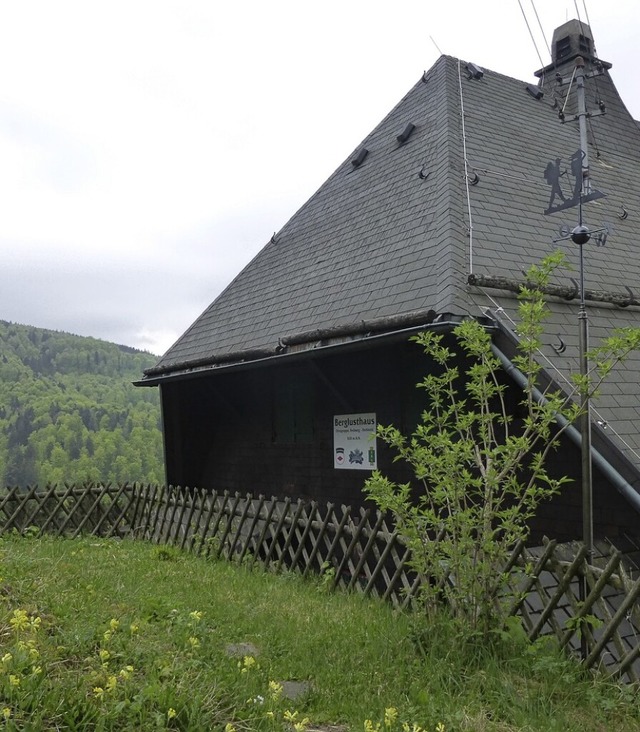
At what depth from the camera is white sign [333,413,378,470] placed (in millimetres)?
8422

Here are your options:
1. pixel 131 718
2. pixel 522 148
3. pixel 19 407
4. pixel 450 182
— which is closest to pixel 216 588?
pixel 131 718

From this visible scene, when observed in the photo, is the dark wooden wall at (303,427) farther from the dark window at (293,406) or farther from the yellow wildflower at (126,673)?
the yellow wildflower at (126,673)

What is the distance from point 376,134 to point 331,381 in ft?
19.0

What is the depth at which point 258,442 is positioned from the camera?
10523 mm

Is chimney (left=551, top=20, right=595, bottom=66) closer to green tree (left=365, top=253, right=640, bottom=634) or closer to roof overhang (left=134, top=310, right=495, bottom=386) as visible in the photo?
roof overhang (left=134, top=310, right=495, bottom=386)

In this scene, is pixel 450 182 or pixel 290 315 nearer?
pixel 450 182

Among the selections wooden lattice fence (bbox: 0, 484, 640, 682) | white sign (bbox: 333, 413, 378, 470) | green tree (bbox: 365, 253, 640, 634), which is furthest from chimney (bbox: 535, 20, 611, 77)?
green tree (bbox: 365, 253, 640, 634)

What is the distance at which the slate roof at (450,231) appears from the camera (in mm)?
7289

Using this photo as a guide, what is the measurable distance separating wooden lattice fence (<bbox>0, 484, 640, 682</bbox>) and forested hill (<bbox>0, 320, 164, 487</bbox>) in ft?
90.8

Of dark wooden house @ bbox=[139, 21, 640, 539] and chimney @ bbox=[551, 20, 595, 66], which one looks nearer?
dark wooden house @ bbox=[139, 21, 640, 539]

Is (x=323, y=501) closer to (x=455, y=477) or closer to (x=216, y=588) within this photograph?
(x=216, y=588)

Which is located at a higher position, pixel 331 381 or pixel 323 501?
pixel 331 381

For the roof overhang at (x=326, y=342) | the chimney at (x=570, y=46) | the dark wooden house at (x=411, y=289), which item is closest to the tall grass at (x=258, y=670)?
the dark wooden house at (x=411, y=289)

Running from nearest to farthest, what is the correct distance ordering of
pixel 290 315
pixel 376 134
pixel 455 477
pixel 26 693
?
pixel 26 693 < pixel 455 477 < pixel 290 315 < pixel 376 134
